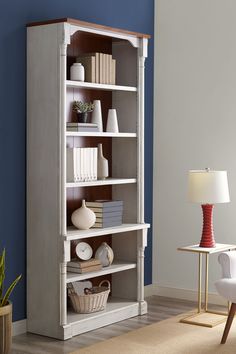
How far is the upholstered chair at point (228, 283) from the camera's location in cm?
441

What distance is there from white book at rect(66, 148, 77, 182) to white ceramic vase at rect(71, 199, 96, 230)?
26 cm

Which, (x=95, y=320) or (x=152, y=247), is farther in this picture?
(x=152, y=247)

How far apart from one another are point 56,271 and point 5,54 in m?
1.49

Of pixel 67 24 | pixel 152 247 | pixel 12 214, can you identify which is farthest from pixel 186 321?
pixel 67 24

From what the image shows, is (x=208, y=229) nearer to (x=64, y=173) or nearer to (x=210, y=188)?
(x=210, y=188)

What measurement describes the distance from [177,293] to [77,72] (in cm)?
221

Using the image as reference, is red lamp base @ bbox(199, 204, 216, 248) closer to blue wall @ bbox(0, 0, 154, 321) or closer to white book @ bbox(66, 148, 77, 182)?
white book @ bbox(66, 148, 77, 182)

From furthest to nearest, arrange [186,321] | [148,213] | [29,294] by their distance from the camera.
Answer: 1. [148,213]
2. [186,321]
3. [29,294]

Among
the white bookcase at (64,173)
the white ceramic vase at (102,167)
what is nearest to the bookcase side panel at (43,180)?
the white bookcase at (64,173)

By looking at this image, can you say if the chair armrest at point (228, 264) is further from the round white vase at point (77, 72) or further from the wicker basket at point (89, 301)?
the round white vase at point (77, 72)

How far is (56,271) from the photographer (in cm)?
461

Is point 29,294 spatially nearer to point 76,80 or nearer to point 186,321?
point 186,321

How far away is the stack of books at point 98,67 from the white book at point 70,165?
57 cm

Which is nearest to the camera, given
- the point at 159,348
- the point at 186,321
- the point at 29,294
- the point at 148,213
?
the point at 159,348
